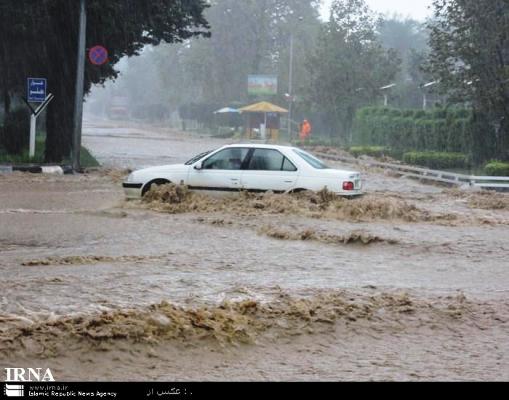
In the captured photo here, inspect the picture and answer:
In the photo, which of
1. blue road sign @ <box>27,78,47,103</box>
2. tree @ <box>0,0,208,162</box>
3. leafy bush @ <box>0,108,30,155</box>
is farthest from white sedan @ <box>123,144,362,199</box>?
leafy bush @ <box>0,108,30,155</box>

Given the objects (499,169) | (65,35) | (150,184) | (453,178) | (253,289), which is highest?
(65,35)

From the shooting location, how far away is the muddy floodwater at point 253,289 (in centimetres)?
649

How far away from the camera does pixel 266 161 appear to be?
52.0 ft

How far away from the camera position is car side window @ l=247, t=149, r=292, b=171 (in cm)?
1575

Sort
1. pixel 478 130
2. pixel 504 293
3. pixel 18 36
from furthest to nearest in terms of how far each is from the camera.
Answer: pixel 478 130 → pixel 18 36 → pixel 504 293

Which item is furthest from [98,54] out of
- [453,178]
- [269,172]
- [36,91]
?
[453,178]

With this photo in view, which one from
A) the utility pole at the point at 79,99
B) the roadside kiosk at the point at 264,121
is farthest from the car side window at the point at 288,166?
the roadside kiosk at the point at 264,121

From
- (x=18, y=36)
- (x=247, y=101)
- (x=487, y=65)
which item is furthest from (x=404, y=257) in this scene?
(x=247, y=101)

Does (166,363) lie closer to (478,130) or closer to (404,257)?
(404,257)

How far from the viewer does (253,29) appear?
91.8m

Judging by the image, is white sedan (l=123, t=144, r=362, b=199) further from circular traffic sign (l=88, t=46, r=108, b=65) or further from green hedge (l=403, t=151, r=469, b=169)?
green hedge (l=403, t=151, r=469, b=169)

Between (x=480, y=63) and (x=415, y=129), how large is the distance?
9.32m

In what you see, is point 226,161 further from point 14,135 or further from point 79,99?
point 14,135
